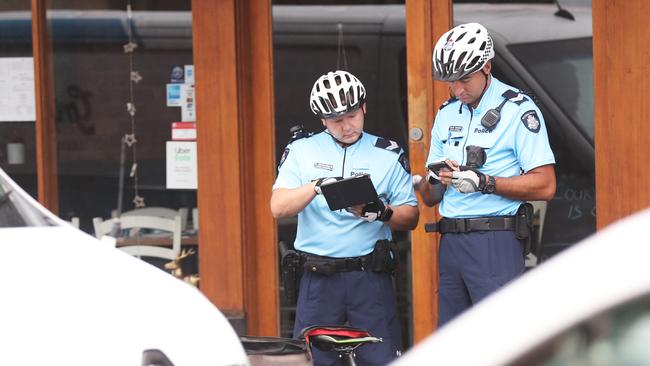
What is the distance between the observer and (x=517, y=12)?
667 cm

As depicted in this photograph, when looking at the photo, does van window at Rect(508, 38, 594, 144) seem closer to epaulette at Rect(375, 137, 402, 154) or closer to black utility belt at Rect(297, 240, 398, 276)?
epaulette at Rect(375, 137, 402, 154)

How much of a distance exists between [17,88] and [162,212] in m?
1.25

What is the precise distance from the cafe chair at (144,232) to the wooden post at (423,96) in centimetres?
160

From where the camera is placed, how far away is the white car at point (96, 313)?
3.38m

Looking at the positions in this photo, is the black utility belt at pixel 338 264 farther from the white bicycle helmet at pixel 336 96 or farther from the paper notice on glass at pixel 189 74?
the paper notice on glass at pixel 189 74

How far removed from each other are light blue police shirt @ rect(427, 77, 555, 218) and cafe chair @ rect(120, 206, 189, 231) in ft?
8.40

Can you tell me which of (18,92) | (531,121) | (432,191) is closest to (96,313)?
(432,191)

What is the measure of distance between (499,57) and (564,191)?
0.80 m

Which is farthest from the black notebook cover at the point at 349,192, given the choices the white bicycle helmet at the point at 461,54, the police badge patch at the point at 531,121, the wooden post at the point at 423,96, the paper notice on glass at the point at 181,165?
the paper notice on glass at the point at 181,165

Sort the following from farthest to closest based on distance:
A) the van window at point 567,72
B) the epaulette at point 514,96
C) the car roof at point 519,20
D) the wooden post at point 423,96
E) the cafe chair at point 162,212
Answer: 1. the cafe chair at point 162,212
2. the wooden post at point 423,96
3. the car roof at point 519,20
4. the van window at point 567,72
5. the epaulette at point 514,96

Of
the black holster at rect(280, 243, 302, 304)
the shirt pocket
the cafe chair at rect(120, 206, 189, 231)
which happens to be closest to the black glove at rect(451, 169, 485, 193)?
the shirt pocket

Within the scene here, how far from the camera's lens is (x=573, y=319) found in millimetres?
1988

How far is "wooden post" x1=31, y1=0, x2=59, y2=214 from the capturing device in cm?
775

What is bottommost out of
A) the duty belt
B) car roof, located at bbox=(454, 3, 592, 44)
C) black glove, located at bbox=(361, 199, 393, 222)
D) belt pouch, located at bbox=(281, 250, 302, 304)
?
belt pouch, located at bbox=(281, 250, 302, 304)
